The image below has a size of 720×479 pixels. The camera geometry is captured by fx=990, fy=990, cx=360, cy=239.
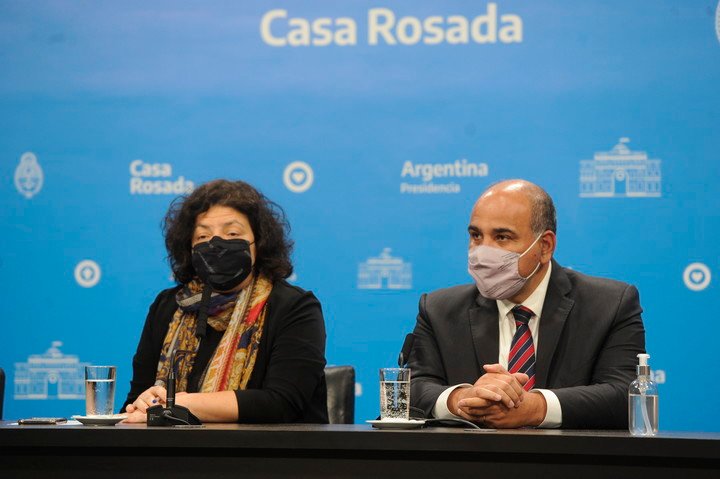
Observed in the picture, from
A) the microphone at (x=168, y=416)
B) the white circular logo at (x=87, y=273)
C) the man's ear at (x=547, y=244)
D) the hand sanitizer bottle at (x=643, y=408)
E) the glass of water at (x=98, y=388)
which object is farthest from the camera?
the white circular logo at (x=87, y=273)

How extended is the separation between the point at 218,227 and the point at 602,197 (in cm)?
178

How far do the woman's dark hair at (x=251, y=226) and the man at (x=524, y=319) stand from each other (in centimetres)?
56

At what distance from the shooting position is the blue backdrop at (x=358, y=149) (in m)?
4.20

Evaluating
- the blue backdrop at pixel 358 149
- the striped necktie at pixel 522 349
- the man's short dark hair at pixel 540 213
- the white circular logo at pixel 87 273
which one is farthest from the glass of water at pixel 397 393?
the white circular logo at pixel 87 273

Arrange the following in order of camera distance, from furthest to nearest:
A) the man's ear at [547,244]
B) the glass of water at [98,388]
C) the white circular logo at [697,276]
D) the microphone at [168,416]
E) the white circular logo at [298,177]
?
the white circular logo at [298,177] → the white circular logo at [697,276] → the man's ear at [547,244] → the glass of water at [98,388] → the microphone at [168,416]

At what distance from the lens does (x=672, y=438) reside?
2.14 metres

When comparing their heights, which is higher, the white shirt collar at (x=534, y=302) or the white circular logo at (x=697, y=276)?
the white circular logo at (x=697, y=276)

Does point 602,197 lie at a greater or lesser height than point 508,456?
greater

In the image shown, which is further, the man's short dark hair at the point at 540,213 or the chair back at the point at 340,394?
the chair back at the point at 340,394

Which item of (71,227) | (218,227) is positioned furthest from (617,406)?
(71,227)

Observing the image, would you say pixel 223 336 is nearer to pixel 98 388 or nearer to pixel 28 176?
pixel 98 388

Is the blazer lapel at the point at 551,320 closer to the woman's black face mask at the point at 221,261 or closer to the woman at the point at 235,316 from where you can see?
the woman at the point at 235,316

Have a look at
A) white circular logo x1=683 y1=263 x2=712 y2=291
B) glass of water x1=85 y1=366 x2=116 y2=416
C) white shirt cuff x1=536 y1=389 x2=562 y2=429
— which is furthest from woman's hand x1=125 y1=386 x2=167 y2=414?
white circular logo x1=683 y1=263 x2=712 y2=291

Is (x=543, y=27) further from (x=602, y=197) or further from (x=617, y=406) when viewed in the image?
(x=617, y=406)
